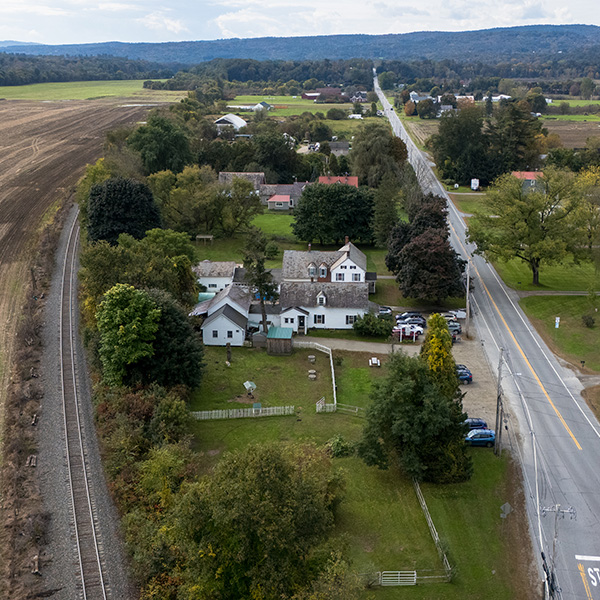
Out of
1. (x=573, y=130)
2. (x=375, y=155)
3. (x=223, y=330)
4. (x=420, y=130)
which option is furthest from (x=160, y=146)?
(x=573, y=130)

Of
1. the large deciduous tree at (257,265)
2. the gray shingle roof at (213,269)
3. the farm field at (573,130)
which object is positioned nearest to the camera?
the large deciduous tree at (257,265)

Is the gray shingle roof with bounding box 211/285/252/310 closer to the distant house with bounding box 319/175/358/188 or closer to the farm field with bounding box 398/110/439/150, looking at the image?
the distant house with bounding box 319/175/358/188

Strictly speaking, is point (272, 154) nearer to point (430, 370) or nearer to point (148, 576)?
point (430, 370)

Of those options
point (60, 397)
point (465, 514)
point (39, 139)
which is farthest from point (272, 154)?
point (465, 514)

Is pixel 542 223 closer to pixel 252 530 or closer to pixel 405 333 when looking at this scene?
pixel 405 333

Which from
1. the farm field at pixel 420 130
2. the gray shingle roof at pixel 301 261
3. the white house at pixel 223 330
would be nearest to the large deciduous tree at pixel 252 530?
the white house at pixel 223 330

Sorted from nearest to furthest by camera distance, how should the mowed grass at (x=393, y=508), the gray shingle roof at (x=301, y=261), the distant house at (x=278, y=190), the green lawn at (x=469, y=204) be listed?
the mowed grass at (x=393, y=508), the gray shingle roof at (x=301, y=261), the green lawn at (x=469, y=204), the distant house at (x=278, y=190)

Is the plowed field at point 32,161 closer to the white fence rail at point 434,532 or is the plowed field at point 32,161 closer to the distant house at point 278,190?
the white fence rail at point 434,532
